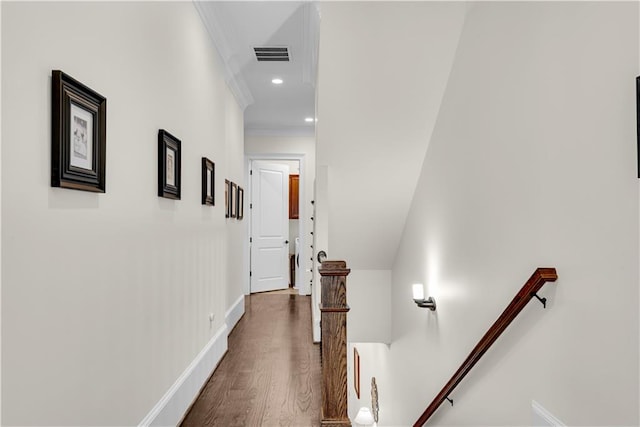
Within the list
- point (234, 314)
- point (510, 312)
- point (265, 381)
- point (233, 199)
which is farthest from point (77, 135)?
point (234, 314)

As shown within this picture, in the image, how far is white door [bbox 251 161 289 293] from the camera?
754cm

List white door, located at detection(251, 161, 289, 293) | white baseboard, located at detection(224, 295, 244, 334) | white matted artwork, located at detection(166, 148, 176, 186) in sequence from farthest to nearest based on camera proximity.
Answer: white door, located at detection(251, 161, 289, 293) → white baseboard, located at detection(224, 295, 244, 334) → white matted artwork, located at detection(166, 148, 176, 186)

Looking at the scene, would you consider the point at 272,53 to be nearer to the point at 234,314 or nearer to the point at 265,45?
the point at 265,45

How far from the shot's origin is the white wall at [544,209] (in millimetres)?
1322

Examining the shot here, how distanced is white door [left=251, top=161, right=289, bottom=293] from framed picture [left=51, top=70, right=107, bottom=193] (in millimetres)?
5808

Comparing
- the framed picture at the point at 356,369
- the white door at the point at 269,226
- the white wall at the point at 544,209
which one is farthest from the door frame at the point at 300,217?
the white wall at the point at 544,209

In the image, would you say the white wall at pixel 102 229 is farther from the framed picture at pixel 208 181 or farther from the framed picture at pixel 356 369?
the framed picture at pixel 356 369

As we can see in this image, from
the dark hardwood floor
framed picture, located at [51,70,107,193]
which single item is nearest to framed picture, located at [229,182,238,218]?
the dark hardwood floor

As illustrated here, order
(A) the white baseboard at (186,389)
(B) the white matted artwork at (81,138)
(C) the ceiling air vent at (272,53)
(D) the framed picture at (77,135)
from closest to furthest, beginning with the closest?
(D) the framed picture at (77,135) → (B) the white matted artwork at (81,138) → (A) the white baseboard at (186,389) → (C) the ceiling air vent at (272,53)

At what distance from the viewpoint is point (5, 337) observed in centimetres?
120

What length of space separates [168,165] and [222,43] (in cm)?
171

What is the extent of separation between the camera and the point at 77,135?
5.05 ft

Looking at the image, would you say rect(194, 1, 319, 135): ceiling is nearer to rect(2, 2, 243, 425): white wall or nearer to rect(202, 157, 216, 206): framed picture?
rect(2, 2, 243, 425): white wall

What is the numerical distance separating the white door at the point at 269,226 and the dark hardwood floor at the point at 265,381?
85.1 inches
